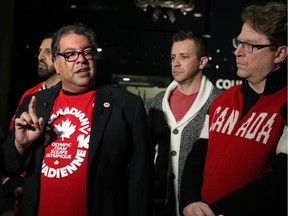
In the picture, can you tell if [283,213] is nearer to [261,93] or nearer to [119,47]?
[261,93]

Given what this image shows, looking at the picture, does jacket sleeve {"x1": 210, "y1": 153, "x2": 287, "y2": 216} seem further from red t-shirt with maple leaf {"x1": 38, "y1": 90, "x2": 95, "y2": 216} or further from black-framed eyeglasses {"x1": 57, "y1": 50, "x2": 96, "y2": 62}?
black-framed eyeglasses {"x1": 57, "y1": 50, "x2": 96, "y2": 62}

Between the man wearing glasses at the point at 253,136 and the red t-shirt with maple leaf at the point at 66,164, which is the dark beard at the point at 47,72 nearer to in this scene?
the red t-shirt with maple leaf at the point at 66,164

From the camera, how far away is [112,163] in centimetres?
175

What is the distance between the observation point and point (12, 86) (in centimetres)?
471

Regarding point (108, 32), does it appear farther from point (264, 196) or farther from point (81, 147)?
point (264, 196)

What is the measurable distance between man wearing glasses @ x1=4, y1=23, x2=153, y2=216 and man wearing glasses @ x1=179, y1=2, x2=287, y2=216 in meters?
0.36

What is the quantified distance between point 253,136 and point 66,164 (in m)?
0.82

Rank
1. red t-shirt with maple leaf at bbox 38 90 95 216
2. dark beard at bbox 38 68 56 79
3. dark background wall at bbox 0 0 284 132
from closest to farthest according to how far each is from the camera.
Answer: red t-shirt with maple leaf at bbox 38 90 95 216 < dark beard at bbox 38 68 56 79 < dark background wall at bbox 0 0 284 132

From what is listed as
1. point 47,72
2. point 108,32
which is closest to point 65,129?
point 47,72

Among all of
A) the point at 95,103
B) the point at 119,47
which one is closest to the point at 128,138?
the point at 95,103

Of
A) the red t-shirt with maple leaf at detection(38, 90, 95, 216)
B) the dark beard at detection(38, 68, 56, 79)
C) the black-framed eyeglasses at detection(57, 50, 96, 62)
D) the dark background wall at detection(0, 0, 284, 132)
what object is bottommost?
the red t-shirt with maple leaf at detection(38, 90, 95, 216)

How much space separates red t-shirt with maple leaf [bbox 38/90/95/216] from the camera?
1698mm

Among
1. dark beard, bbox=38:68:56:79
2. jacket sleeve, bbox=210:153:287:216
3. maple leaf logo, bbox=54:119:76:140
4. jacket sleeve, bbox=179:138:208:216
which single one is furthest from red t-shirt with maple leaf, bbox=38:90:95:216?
dark beard, bbox=38:68:56:79

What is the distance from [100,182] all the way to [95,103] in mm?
365
